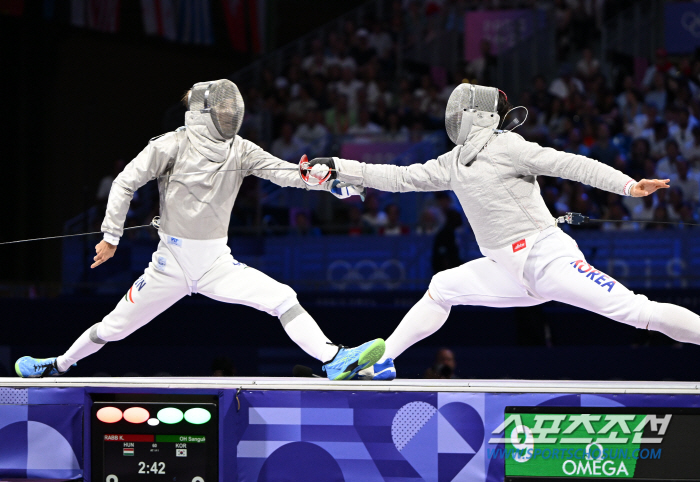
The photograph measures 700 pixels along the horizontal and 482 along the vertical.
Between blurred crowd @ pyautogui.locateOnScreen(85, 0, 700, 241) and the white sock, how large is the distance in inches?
106

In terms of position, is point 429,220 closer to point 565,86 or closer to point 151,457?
point 565,86

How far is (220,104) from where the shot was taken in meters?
3.37

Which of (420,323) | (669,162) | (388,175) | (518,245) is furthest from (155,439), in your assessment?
(669,162)

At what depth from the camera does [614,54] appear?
355 inches

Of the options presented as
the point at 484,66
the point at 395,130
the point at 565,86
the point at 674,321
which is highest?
the point at 484,66

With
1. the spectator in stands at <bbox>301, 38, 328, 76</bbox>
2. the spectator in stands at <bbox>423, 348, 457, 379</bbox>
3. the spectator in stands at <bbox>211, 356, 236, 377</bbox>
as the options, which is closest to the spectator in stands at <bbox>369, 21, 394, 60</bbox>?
the spectator in stands at <bbox>301, 38, 328, 76</bbox>

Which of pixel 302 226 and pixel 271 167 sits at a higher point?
pixel 271 167

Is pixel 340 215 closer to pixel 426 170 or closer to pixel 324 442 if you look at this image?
pixel 426 170

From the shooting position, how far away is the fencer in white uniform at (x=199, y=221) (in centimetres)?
324

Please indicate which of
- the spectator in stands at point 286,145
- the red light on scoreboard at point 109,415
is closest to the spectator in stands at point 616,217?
the spectator in stands at point 286,145

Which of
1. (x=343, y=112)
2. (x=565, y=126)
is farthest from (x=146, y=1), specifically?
(x=565, y=126)

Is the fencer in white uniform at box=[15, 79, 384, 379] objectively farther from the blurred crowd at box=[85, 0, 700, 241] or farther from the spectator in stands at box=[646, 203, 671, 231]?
the spectator in stands at box=[646, 203, 671, 231]

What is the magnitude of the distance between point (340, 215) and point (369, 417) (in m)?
4.41

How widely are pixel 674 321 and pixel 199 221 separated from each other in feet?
6.12
